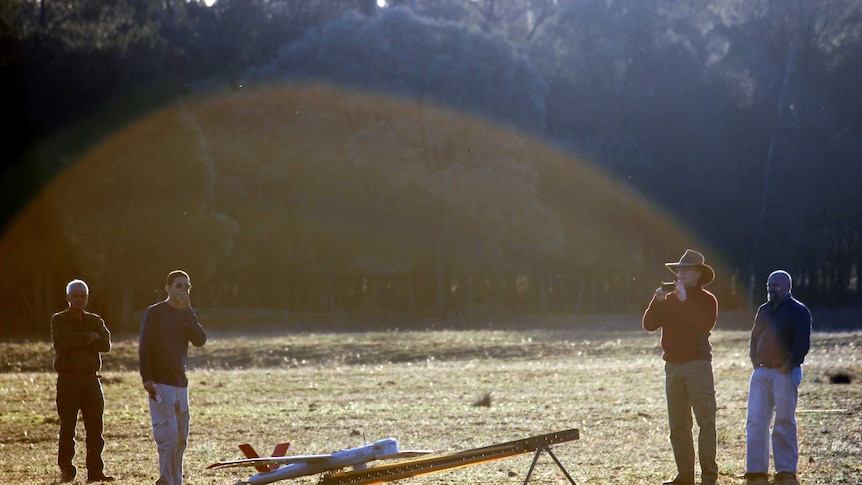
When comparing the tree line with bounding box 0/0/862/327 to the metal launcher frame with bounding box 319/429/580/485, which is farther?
the tree line with bounding box 0/0/862/327

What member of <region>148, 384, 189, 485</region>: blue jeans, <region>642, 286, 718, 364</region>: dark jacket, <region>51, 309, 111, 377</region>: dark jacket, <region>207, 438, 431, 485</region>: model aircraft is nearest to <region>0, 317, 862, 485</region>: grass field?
<region>148, 384, 189, 485</region>: blue jeans

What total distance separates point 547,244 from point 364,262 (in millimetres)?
9238

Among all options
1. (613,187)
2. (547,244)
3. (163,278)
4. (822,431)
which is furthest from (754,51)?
(822,431)

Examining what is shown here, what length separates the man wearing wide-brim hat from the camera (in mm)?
11477

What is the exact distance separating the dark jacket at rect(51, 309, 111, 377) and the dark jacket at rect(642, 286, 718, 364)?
20.5 feet

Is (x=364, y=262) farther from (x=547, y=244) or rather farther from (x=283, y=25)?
(x=283, y=25)

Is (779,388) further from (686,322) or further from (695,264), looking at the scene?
(695,264)

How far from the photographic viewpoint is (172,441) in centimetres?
1120

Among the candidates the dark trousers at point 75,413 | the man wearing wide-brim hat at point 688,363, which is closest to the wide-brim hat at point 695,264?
the man wearing wide-brim hat at point 688,363

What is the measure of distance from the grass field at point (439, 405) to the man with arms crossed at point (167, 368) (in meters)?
1.22

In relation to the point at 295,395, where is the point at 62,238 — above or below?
above

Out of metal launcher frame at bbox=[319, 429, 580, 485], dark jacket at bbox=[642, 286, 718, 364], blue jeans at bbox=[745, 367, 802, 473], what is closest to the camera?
metal launcher frame at bbox=[319, 429, 580, 485]

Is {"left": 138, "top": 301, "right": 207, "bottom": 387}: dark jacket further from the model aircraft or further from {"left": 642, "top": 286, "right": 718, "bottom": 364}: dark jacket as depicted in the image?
{"left": 642, "top": 286, "right": 718, "bottom": 364}: dark jacket

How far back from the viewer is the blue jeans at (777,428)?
11.9 metres
